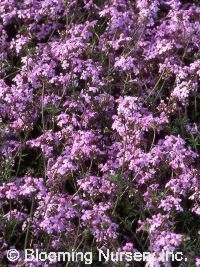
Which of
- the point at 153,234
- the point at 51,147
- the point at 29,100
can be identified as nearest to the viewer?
the point at 153,234

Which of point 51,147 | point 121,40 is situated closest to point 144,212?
point 51,147

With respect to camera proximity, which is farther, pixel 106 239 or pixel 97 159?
pixel 97 159

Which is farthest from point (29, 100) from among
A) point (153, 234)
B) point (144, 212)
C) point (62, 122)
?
point (153, 234)

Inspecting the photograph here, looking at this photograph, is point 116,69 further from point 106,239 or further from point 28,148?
point 106,239

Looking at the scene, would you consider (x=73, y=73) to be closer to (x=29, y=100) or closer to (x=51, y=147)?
(x=29, y=100)

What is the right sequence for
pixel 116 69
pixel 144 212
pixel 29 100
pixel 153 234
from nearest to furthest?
pixel 153 234, pixel 144 212, pixel 29 100, pixel 116 69

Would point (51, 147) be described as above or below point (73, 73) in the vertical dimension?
below

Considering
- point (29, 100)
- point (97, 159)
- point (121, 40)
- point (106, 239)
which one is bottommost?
point (106, 239)
